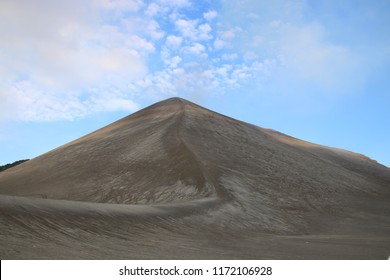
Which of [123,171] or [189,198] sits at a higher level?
[123,171]

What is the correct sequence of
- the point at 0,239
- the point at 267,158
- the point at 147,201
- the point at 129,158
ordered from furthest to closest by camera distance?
the point at 267,158 → the point at 129,158 → the point at 147,201 → the point at 0,239

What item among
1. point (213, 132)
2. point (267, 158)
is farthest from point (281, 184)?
point (213, 132)

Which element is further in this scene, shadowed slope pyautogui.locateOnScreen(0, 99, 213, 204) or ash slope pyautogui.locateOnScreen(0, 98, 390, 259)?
shadowed slope pyautogui.locateOnScreen(0, 99, 213, 204)

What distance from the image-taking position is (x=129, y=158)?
38281 mm

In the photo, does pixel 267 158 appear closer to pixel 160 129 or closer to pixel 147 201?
pixel 160 129

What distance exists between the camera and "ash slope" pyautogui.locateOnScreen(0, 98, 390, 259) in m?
12.9

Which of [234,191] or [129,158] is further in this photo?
[129,158]

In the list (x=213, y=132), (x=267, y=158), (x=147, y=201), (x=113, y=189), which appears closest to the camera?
(x=147, y=201)

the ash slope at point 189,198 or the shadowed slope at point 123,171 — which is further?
the shadowed slope at point 123,171

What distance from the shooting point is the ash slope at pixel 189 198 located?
42.4 feet

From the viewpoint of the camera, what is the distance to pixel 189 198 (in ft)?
87.0

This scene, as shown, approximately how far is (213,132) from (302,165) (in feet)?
36.7

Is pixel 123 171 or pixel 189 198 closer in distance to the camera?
pixel 189 198

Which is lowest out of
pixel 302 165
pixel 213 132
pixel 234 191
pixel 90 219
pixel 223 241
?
pixel 223 241
